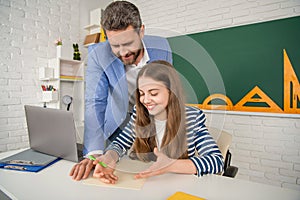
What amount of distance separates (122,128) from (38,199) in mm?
459

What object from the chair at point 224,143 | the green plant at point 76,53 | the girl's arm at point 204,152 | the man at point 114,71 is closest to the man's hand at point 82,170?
the man at point 114,71

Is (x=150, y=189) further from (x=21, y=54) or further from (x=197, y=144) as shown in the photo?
(x=21, y=54)

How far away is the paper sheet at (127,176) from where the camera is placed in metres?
0.56

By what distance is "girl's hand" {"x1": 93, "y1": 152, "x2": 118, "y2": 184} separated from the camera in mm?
578

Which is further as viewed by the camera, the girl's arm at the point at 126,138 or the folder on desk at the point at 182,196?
the girl's arm at the point at 126,138

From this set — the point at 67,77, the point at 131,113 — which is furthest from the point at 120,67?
the point at 67,77

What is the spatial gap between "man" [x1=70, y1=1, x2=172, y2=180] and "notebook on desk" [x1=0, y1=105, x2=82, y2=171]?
0.26 feet

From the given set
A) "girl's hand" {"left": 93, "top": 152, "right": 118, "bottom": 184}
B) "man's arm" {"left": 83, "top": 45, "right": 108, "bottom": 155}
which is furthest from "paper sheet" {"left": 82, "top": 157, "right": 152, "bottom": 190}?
"man's arm" {"left": 83, "top": 45, "right": 108, "bottom": 155}

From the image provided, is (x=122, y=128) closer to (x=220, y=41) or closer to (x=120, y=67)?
(x=120, y=67)

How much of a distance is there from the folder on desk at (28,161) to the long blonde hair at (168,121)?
328mm

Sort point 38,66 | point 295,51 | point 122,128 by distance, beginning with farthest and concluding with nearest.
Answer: point 38,66, point 295,51, point 122,128

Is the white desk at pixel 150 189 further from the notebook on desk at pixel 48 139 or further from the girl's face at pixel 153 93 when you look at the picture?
the girl's face at pixel 153 93

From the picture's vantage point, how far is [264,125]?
158 cm

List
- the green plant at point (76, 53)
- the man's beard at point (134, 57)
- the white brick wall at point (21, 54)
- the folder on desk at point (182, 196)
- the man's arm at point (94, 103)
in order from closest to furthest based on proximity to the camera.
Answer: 1. the folder on desk at point (182, 196)
2. the man's beard at point (134, 57)
3. the man's arm at point (94, 103)
4. the white brick wall at point (21, 54)
5. the green plant at point (76, 53)
